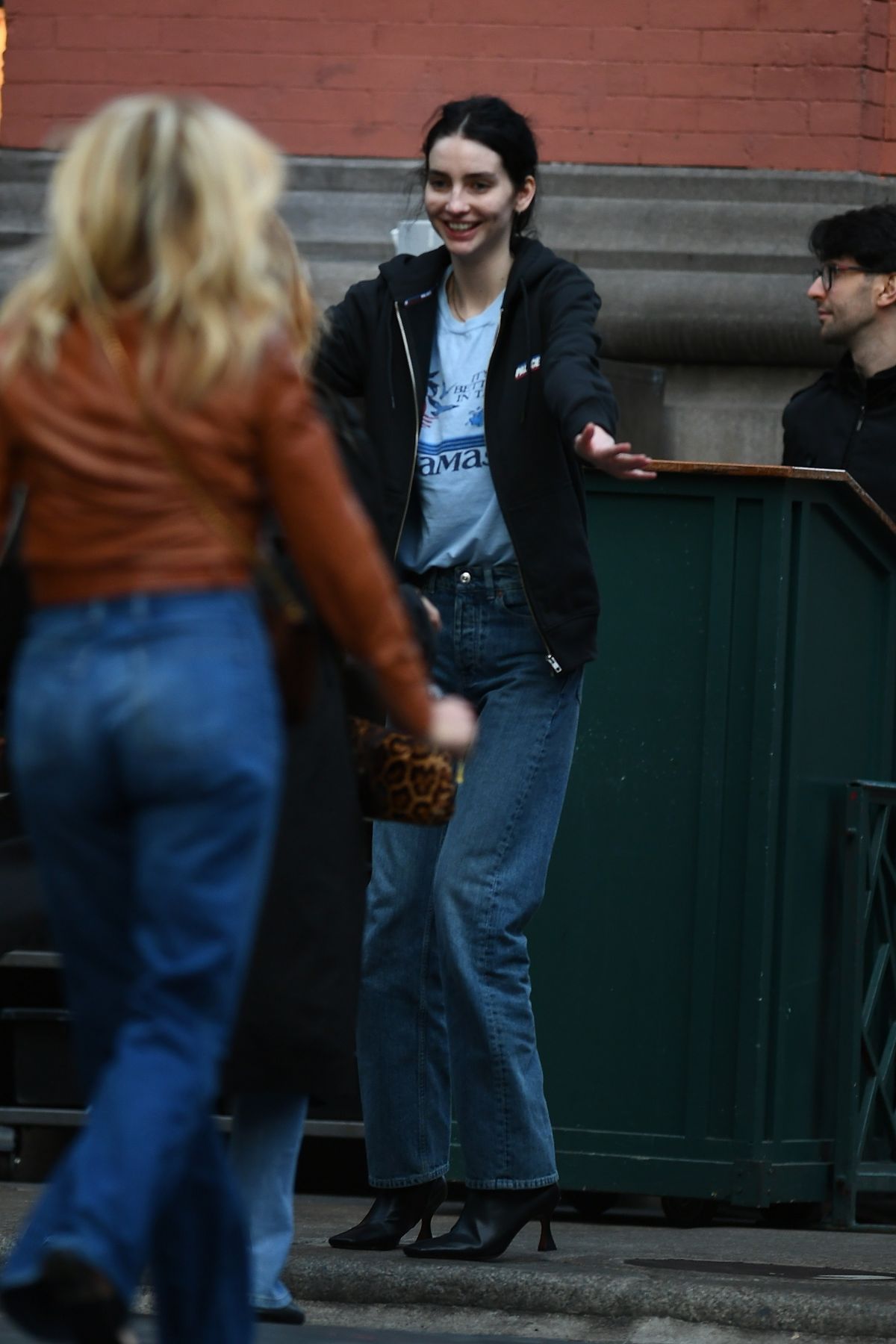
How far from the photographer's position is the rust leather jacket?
2951 mm

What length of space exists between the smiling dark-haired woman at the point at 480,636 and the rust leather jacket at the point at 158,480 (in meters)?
1.55

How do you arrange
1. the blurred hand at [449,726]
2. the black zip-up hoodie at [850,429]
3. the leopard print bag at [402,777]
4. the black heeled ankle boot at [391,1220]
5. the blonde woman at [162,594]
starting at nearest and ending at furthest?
the blonde woman at [162,594] < the blurred hand at [449,726] < the leopard print bag at [402,777] < the black heeled ankle boot at [391,1220] < the black zip-up hoodie at [850,429]

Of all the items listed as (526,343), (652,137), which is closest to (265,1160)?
(526,343)

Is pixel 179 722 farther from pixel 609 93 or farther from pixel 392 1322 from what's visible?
pixel 609 93

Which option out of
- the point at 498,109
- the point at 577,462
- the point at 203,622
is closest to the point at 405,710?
the point at 203,622

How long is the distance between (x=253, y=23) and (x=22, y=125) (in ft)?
2.76

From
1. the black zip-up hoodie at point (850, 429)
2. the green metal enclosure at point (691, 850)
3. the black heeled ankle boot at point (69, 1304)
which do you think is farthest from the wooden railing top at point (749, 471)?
the black heeled ankle boot at point (69, 1304)

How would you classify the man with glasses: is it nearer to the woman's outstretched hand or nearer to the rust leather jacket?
the woman's outstretched hand

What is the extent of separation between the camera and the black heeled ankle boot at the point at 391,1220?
4.77 m

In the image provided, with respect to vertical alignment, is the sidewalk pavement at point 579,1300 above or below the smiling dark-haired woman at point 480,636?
below

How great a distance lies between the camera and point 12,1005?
656cm

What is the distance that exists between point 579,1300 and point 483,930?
2.21 ft

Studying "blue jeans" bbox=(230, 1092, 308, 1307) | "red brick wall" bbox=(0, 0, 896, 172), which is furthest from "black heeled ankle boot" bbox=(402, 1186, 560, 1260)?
"red brick wall" bbox=(0, 0, 896, 172)

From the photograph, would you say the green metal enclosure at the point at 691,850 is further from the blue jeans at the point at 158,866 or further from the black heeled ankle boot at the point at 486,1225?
the blue jeans at the point at 158,866
